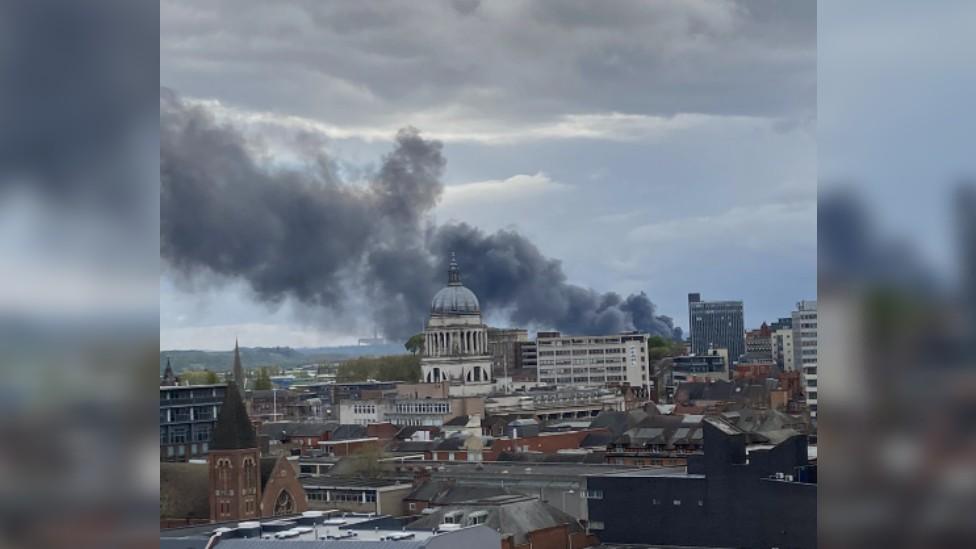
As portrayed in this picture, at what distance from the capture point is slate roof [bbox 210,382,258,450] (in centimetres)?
2198

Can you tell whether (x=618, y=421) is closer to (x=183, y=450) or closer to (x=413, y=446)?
(x=413, y=446)

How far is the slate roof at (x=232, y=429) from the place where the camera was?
72.1 feet

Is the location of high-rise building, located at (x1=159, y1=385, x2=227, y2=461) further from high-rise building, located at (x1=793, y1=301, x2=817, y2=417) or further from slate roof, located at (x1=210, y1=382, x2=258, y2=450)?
high-rise building, located at (x1=793, y1=301, x2=817, y2=417)

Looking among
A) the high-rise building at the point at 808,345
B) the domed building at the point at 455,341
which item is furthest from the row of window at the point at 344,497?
the domed building at the point at 455,341

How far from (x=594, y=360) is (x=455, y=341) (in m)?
5.77

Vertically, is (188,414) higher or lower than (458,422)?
higher

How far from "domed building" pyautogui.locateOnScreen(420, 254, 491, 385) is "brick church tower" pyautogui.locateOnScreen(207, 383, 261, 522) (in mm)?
22939

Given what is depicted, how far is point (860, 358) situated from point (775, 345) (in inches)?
1975

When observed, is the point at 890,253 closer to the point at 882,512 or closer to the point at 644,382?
the point at 882,512

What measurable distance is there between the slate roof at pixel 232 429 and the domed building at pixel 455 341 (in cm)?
2276

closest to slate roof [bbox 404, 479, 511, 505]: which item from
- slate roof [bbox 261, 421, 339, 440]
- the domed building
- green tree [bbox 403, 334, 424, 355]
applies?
slate roof [bbox 261, 421, 339, 440]

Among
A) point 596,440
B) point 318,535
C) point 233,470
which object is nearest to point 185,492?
point 233,470

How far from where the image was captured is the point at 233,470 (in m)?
21.8

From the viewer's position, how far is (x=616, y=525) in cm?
1862
